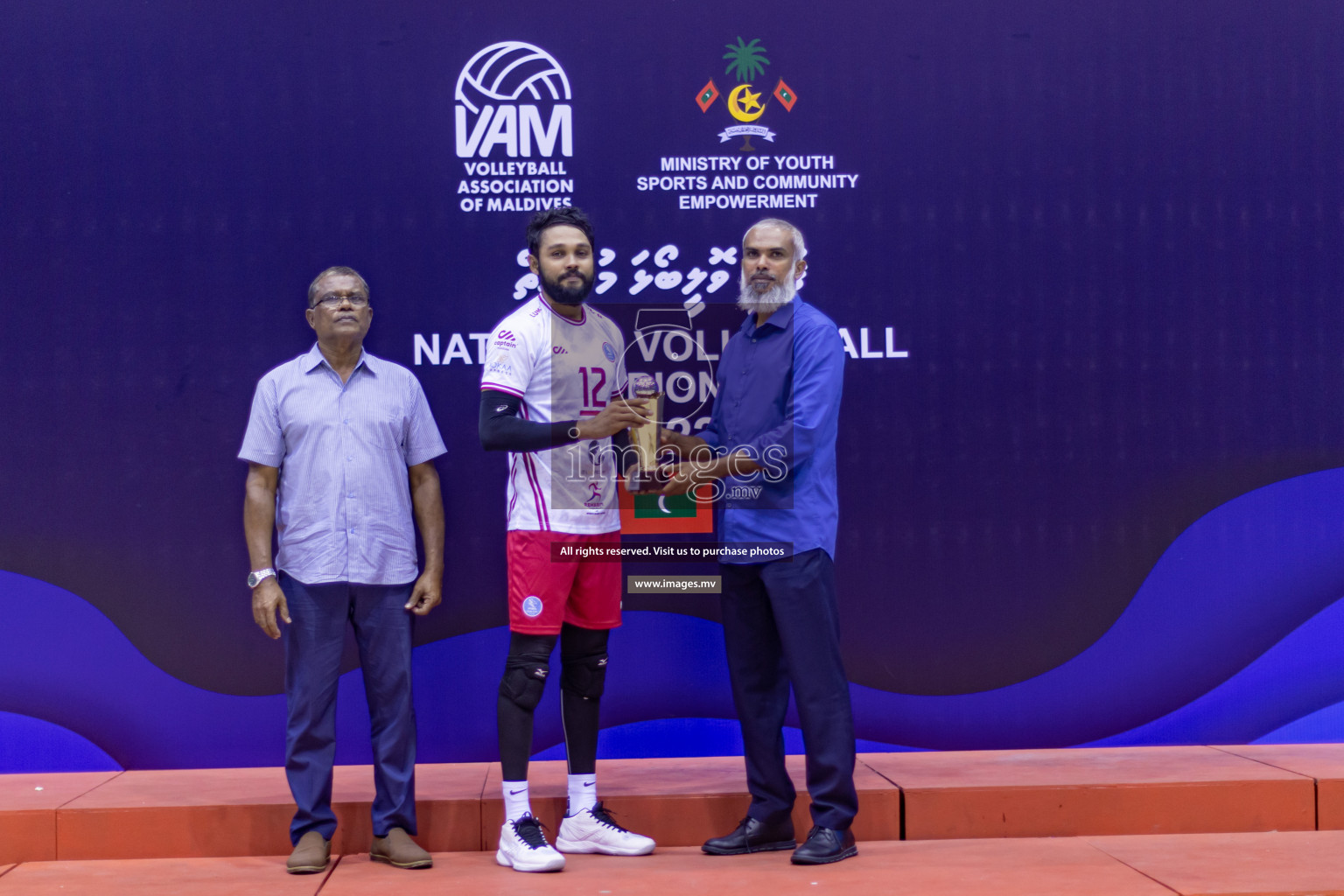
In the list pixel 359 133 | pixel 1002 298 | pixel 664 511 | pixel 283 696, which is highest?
pixel 359 133

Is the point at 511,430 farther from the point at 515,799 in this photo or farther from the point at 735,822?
the point at 735,822

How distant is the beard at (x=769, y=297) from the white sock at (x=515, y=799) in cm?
163

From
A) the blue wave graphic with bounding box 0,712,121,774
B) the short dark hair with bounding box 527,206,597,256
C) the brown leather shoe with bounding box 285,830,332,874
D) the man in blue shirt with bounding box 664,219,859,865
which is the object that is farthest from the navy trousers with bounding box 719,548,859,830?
the blue wave graphic with bounding box 0,712,121,774

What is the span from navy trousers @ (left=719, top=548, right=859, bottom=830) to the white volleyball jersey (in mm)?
487

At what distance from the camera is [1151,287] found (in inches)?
168

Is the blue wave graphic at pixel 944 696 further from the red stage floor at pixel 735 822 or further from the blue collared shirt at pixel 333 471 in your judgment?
the blue collared shirt at pixel 333 471

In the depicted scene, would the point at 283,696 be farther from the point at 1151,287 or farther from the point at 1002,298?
the point at 1151,287

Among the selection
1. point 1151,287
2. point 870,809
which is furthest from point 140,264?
point 1151,287

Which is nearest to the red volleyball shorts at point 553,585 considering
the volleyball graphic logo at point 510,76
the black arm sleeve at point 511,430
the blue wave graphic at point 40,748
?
the black arm sleeve at point 511,430

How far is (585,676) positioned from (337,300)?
4.60 ft

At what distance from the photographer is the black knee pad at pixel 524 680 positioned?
3.35m

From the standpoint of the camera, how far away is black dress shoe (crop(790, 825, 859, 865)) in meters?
3.24

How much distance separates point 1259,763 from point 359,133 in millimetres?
3921

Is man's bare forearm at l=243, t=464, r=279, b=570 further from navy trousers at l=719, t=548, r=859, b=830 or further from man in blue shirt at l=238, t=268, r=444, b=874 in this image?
navy trousers at l=719, t=548, r=859, b=830
